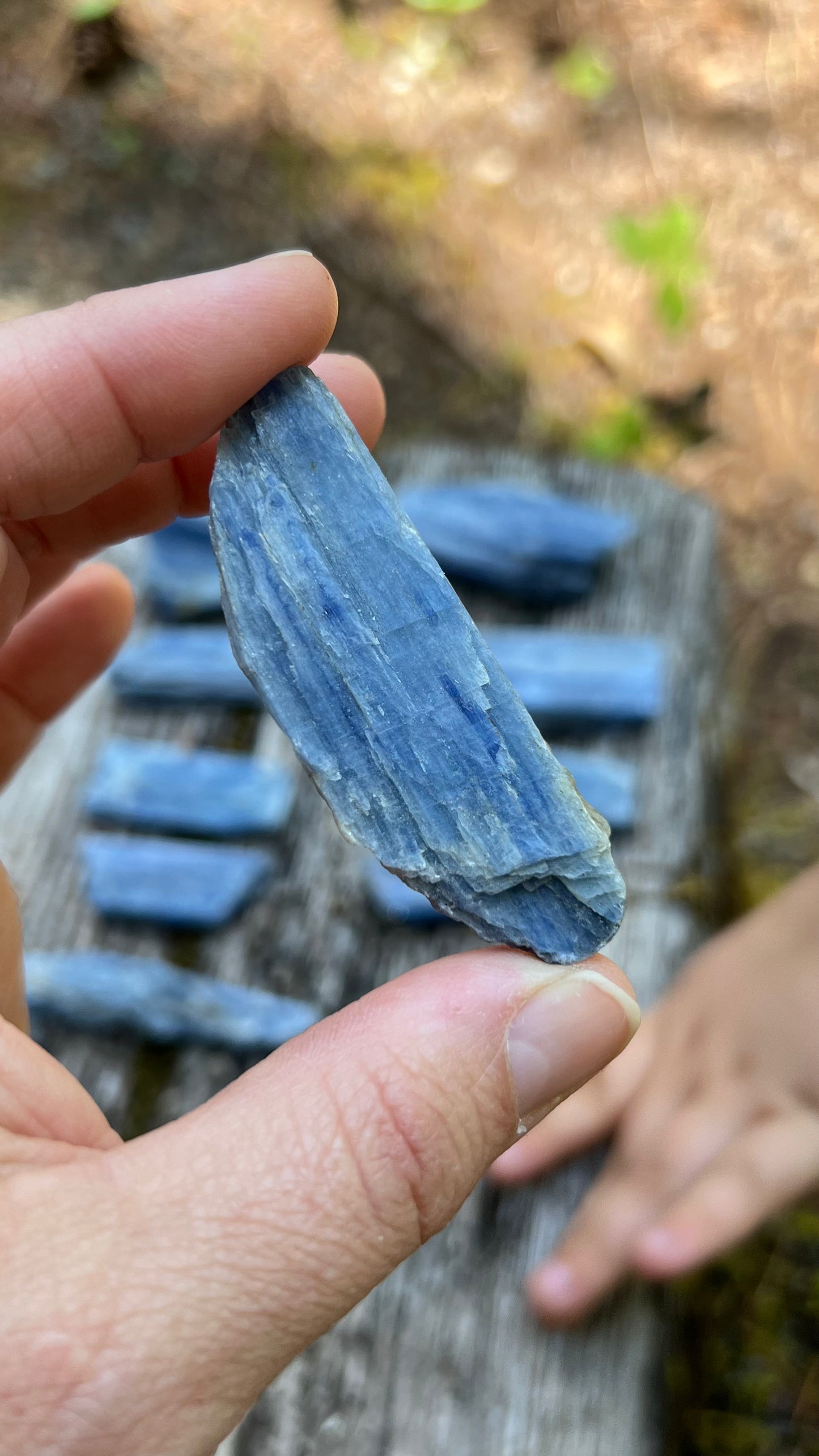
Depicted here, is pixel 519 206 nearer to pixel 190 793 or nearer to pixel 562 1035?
pixel 190 793

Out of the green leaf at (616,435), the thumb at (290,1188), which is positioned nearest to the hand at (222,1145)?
the thumb at (290,1188)

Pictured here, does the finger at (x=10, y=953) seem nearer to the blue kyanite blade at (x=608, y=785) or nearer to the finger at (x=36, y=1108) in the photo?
the finger at (x=36, y=1108)

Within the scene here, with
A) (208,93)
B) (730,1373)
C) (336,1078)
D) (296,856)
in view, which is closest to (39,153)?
(208,93)

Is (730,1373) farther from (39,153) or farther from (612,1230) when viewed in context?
(39,153)

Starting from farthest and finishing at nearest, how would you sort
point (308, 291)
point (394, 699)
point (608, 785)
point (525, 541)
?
point (525, 541)
point (608, 785)
point (308, 291)
point (394, 699)

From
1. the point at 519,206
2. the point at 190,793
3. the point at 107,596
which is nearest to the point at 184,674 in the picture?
the point at 190,793
